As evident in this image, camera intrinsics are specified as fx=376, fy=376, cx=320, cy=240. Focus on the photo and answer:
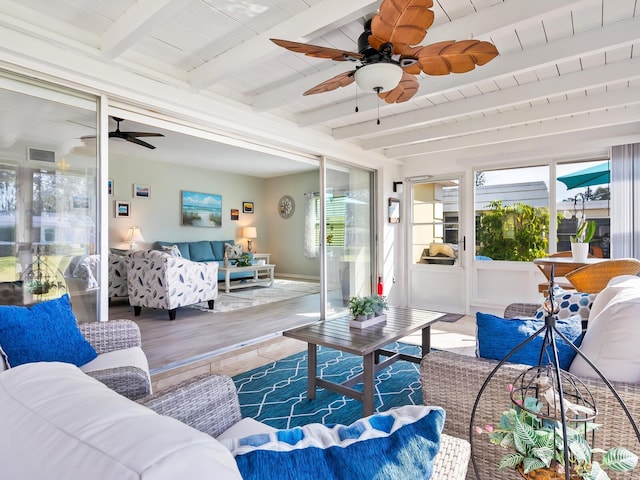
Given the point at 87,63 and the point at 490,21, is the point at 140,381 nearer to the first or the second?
the point at 87,63

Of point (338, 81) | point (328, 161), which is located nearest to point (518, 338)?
point (338, 81)

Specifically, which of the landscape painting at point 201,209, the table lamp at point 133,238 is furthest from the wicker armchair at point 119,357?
the landscape painting at point 201,209

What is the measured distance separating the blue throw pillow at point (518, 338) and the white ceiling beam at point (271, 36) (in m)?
1.63

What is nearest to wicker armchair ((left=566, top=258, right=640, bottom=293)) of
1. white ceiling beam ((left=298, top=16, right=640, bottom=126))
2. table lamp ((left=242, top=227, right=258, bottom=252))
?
white ceiling beam ((left=298, top=16, right=640, bottom=126))

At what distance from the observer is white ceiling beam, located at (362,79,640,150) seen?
3.38 m

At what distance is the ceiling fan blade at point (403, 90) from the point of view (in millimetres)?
2250

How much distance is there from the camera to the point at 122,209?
6.79 meters

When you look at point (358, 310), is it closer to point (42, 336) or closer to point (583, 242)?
point (42, 336)

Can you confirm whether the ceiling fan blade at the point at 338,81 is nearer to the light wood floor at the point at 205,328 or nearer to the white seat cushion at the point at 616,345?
the white seat cushion at the point at 616,345

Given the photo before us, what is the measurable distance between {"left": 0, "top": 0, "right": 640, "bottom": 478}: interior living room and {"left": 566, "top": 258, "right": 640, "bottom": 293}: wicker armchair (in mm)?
34

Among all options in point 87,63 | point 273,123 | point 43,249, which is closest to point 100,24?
point 87,63

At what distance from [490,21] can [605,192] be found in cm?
342

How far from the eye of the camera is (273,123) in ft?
12.6

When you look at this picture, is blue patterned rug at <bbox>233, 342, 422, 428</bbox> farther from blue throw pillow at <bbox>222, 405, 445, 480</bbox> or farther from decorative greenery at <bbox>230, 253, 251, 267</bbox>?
decorative greenery at <bbox>230, 253, 251, 267</bbox>
